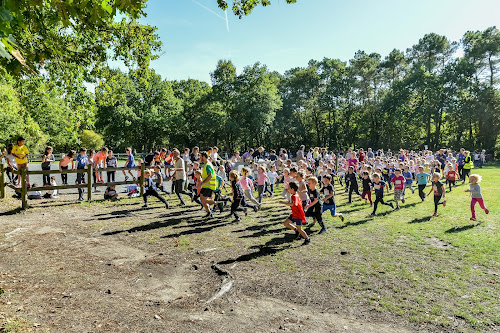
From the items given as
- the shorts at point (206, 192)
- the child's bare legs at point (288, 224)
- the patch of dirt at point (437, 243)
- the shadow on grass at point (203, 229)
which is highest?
the shorts at point (206, 192)

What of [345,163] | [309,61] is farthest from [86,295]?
[309,61]

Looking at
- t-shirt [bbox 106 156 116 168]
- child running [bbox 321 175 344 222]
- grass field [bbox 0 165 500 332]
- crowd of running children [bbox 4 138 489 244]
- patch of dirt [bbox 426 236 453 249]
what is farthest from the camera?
t-shirt [bbox 106 156 116 168]

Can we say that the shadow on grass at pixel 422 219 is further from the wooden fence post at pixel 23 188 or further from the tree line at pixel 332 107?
the tree line at pixel 332 107

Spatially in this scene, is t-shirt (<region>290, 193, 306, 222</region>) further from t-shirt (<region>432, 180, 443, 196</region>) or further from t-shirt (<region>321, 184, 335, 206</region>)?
t-shirt (<region>432, 180, 443, 196</region>)

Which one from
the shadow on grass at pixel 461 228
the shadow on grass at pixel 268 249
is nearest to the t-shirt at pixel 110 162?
the shadow on grass at pixel 268 249

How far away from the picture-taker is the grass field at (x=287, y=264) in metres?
4.87

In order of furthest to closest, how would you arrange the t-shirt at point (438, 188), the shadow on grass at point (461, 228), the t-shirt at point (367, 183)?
1. the t-shirt at point (367, 183)
2. the t-shirt at point (438, 188)
3. the shadow on grass at point (461, 228)

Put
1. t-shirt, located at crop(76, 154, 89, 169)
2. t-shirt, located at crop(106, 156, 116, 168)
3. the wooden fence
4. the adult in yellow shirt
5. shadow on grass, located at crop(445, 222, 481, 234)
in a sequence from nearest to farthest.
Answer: shadow on grass, located at crop(445, 222, 481, 234)
the wooden fence
the adult in yellow shirt
t-shirt, located at crop(76, 154, 89, 169)
t-shirt, located at crop(106, 156, 116, 168)

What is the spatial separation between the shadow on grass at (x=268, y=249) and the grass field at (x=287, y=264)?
24 millimetres

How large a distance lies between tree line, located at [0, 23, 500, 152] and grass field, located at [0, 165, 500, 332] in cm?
3956

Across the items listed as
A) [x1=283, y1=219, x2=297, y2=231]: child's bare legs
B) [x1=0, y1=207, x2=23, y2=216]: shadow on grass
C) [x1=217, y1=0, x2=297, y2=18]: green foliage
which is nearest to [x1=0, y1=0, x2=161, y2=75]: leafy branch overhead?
[x1=217, y1=0, x2=297, y2=18]: green foliage

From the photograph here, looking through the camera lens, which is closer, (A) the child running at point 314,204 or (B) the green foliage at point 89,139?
(A) the child running at point 314,204

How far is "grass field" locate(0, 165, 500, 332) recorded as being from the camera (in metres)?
4.87

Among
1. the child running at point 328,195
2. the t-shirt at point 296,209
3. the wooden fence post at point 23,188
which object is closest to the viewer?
the t-shirt at point 296,209
